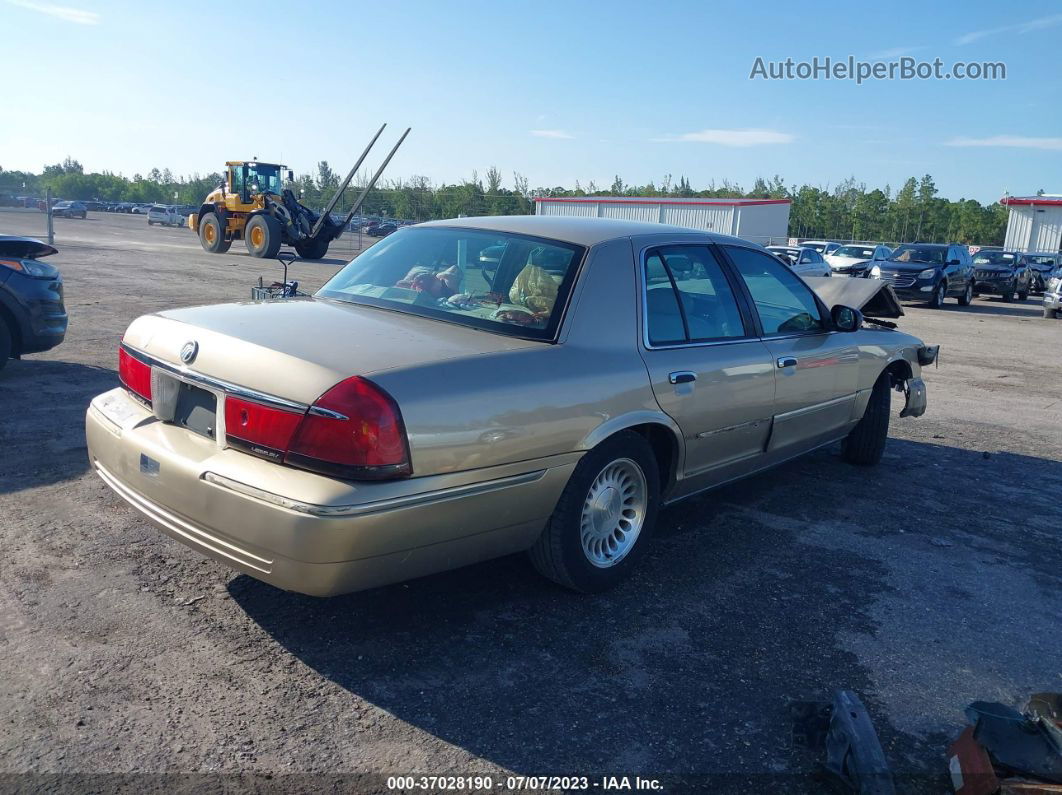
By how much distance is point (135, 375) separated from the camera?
3.77m

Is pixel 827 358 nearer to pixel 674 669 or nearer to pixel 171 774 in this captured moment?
pixel 674 669

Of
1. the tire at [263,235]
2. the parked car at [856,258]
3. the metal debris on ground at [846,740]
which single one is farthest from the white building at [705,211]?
the metal debris on ground at [846,740]

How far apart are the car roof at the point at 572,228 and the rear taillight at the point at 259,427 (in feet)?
5.48

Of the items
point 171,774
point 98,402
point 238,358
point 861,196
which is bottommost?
point 171,774

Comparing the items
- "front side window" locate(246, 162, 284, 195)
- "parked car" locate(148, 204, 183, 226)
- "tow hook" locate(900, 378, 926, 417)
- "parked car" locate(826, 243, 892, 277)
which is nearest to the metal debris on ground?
"tow hook" locate(900, 378, 926, 417)

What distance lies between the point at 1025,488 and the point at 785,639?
3393 millimetres

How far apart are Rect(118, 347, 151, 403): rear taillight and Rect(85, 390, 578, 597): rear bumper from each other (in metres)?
0.15

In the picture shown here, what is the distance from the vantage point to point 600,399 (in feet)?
11.9

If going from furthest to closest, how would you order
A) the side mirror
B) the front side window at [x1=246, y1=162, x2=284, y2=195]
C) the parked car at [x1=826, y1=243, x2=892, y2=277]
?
the front side window at [x1=246, y1=162, x2=284, y2=195]
the parked car at [x1=826, y1=243, x2=892, y2=277]
the side mirror

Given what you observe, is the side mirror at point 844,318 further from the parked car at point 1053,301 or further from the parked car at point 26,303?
the parked car at point 1053,301

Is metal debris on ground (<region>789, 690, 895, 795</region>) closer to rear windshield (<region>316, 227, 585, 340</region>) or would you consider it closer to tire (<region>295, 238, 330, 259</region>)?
rear windshield (<region>316, 227, 585, 340</region>)

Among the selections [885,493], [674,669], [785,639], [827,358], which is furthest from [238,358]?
[885,493]

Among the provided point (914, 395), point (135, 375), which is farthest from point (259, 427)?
point (914, 395)

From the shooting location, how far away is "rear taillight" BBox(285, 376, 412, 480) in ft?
9.53
